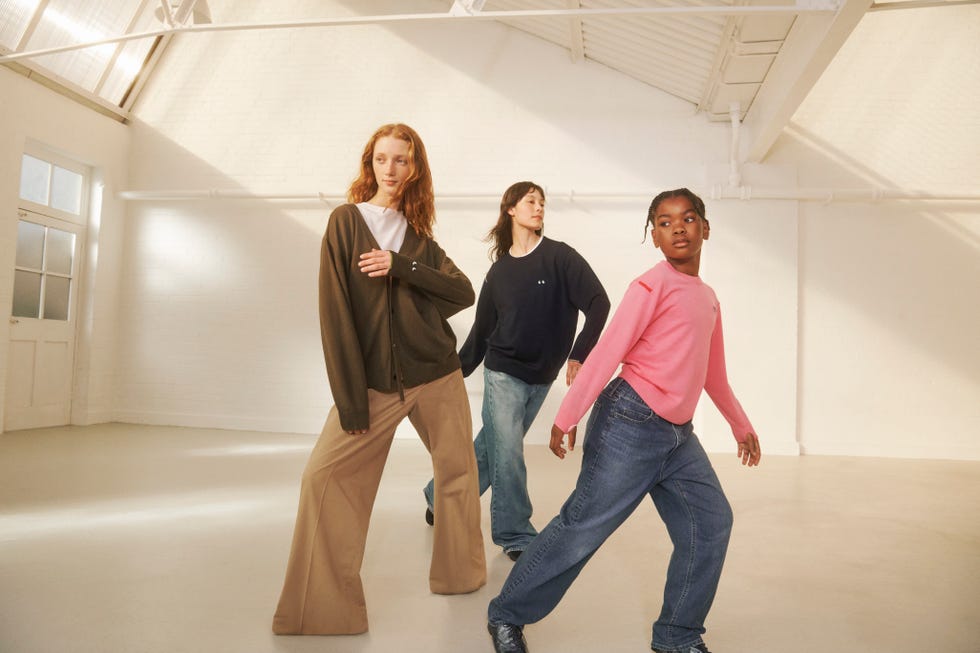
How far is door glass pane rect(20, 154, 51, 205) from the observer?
Answer: 6.41 meters

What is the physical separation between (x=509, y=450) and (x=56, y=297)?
6283 mm

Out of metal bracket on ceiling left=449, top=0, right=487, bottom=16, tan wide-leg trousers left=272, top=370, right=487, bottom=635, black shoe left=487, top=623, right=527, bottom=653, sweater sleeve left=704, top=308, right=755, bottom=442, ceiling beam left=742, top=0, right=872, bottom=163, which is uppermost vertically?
metal bracket on ceiling left=449, top=0, right=487, bottom=16

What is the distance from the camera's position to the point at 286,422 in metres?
7.17

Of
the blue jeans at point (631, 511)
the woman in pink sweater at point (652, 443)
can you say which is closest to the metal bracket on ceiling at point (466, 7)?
the woman in pink sweater at point (652, 443)

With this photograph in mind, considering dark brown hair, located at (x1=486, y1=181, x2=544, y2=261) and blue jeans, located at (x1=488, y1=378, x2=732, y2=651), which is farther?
dark brown hair, located at (x1=486, y1=181, x2=544, y2=261)

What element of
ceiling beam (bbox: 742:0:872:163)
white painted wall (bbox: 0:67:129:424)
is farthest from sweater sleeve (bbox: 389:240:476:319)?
white painted wall (bbox: 0:67:129:424)

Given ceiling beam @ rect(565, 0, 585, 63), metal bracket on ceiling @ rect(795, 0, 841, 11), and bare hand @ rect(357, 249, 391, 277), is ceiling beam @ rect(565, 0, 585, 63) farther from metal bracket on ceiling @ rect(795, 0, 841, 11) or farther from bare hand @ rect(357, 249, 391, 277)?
bare hand @ rect(357, 249, 391, 277)

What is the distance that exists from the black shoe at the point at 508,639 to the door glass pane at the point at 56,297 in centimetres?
681

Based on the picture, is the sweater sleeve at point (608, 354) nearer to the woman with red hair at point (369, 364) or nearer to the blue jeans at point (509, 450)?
the woman with red hair at point (369, 364)

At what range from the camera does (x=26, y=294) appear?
6.49 m

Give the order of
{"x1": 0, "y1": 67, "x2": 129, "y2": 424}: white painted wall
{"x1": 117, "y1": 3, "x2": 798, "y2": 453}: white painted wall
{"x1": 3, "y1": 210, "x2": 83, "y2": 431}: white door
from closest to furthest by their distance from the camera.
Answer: {"x1": 0, "y1": 67, "x2": 129, "y2": 424}: white painted wall
{"x1": 3, "y1": 210, "x2": 83, "y2": 431}: white door
{"x1": 117, "y1": 3, "x2": 798, "y2": 453}: white painted wall

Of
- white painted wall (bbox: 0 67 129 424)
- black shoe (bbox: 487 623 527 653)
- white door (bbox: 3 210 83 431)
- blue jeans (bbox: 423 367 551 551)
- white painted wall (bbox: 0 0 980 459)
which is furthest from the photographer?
white painted wall (bbox: 0 0 980 459)

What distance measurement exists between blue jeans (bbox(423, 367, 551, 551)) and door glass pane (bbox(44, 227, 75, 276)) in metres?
6.07

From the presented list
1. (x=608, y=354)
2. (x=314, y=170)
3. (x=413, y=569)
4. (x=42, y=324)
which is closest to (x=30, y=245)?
(x=42, y=324)
